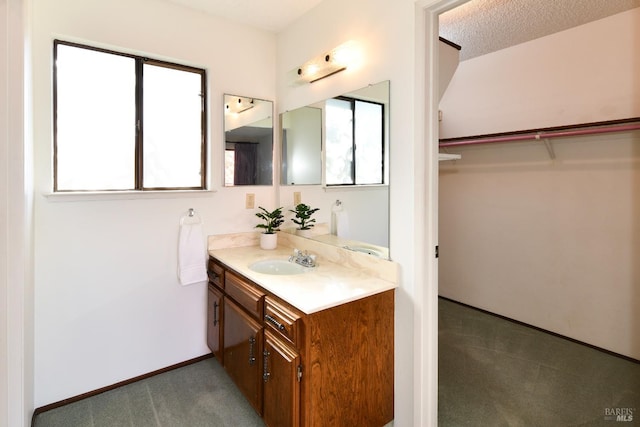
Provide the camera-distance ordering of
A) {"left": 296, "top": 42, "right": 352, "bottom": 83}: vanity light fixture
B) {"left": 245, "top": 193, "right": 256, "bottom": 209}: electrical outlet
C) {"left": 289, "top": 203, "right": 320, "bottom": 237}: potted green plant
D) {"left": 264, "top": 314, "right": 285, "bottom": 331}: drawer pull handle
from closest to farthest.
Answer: {"left": 264, "top": 314, "right": 285, "bottom": 331}: drawer pull handle < {"left": 296, "top": 42, "right": 352, "bottom": 83}: vanity light fixture < {"left": 289, "top": 203, "right": 320, "bottom": 237}: potted green plant < {"left": 245, "top": 193, "right": 256, "bottom": 209}: electrical outlet

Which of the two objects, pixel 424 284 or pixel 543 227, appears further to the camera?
pixel 543 227

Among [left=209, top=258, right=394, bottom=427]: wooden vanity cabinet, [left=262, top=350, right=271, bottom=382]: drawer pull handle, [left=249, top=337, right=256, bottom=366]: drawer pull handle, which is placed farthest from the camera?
[left=249, top=337, right=256, bottom=366]: drawer pull handle

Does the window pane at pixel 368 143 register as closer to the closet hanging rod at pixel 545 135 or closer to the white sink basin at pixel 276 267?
the white sink basin at pixel 276 267

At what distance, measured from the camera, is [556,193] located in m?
2.66

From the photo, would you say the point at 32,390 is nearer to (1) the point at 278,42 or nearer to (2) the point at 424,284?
(2) the point at 424,284

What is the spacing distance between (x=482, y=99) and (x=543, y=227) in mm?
1330

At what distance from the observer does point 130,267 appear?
2072 mm

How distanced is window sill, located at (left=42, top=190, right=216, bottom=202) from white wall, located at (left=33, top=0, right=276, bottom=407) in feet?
0.04

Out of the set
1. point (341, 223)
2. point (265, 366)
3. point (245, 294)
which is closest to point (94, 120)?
point (245, 294)

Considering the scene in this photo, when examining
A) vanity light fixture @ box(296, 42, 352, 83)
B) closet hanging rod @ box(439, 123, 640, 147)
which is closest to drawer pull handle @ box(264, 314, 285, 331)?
vanity light fixture @ box(296, 42, 352, 83)

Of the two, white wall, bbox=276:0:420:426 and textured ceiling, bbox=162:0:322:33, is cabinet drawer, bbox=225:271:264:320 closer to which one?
white wall, bbox=276:0:420:426

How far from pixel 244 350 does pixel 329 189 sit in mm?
1102

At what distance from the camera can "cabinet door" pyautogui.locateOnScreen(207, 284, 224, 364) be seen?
6.89ft

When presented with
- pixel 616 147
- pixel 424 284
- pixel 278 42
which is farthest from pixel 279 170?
pixel 616 147
